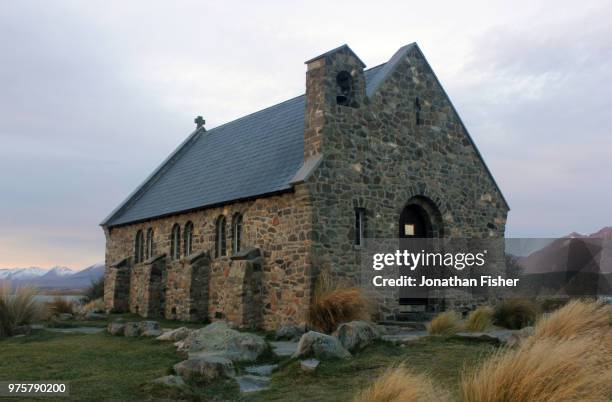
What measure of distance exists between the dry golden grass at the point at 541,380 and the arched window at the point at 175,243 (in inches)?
733

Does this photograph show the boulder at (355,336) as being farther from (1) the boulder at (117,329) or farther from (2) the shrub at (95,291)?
(2) the shrub at (95,291)

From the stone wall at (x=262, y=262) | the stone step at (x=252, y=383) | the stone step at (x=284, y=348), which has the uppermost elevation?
the stone wall at (x=262, y=262)

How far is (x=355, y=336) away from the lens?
11.6 metres

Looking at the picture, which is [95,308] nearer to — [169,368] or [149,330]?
[149,330]

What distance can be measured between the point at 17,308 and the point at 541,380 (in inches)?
578

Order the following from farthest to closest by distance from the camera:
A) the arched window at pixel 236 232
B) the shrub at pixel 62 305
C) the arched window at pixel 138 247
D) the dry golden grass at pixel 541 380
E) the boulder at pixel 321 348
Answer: the arched window at pixel 138 247, the shrub at pixel 62 305, the arched window at pixel 236 232, the boulder at pixel 321 348, the dry golden grass at pixel 541 380

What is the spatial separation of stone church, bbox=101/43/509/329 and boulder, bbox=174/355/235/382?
23.6 ft

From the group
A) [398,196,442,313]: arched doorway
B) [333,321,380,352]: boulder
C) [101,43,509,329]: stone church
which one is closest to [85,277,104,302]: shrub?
[101,43,509,329]: stone church

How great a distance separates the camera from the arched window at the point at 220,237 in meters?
21.1

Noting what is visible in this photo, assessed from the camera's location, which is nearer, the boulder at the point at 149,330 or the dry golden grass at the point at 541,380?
the dry golden grass at the point at 541,380

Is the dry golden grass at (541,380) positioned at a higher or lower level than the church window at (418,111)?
lower

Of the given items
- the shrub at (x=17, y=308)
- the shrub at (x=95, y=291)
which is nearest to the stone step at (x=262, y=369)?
the shrub at (x=17, y=308)

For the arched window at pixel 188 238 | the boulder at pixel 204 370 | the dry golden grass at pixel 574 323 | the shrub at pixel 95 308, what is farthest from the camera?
the shrub at pixel 95 308

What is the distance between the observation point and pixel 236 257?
18781 millimetres
